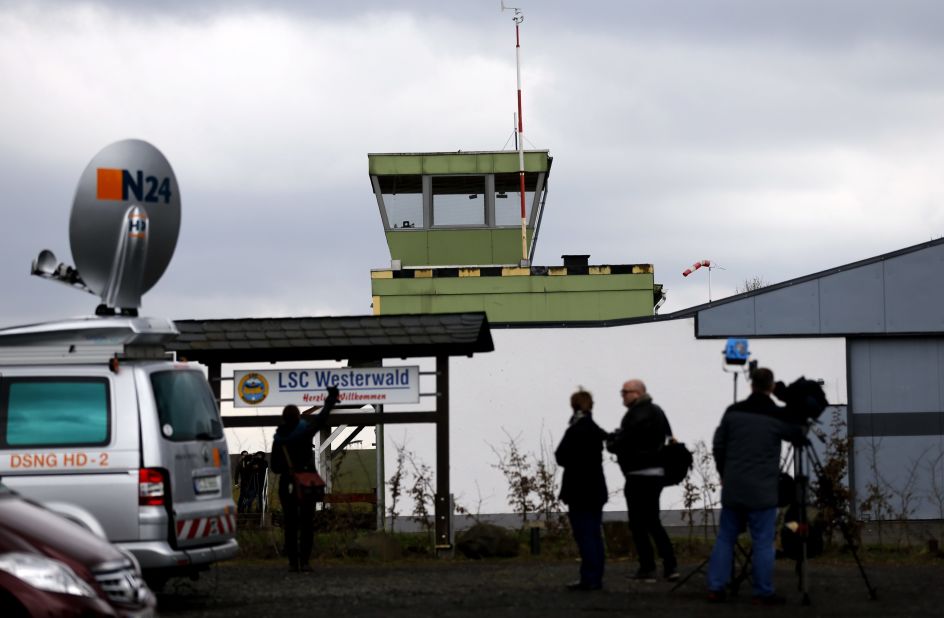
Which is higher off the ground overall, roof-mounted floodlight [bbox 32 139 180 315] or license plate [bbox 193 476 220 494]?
roof-mounted floodlight [bbox 32 139 180 315]

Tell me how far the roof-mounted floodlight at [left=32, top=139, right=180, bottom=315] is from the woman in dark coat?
4.10m

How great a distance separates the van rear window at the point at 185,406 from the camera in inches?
438

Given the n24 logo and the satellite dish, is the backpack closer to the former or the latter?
the satellite dish

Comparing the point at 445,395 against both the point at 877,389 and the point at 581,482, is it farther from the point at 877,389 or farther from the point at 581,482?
the point at 877,389

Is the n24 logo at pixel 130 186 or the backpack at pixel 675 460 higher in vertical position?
the n24 logo at pixel 130 186

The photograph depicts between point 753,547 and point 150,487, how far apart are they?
461cm

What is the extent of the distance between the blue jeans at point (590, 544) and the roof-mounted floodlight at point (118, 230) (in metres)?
4.41

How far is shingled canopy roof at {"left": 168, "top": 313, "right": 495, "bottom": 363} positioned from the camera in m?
16.9

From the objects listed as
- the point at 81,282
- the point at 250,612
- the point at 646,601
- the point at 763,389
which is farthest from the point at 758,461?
the point at 81,282

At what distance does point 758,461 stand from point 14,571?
5.70m

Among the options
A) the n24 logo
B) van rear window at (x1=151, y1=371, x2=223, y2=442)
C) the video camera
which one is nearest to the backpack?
the video camera

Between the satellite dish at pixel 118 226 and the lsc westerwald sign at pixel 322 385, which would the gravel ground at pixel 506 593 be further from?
the satellite dish at pixel 118 226

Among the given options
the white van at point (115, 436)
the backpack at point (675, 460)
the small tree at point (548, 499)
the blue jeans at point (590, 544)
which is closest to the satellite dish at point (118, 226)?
the white van at point (115, 436)

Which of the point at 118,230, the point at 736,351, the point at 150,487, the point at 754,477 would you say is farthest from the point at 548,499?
the point at 150,487
